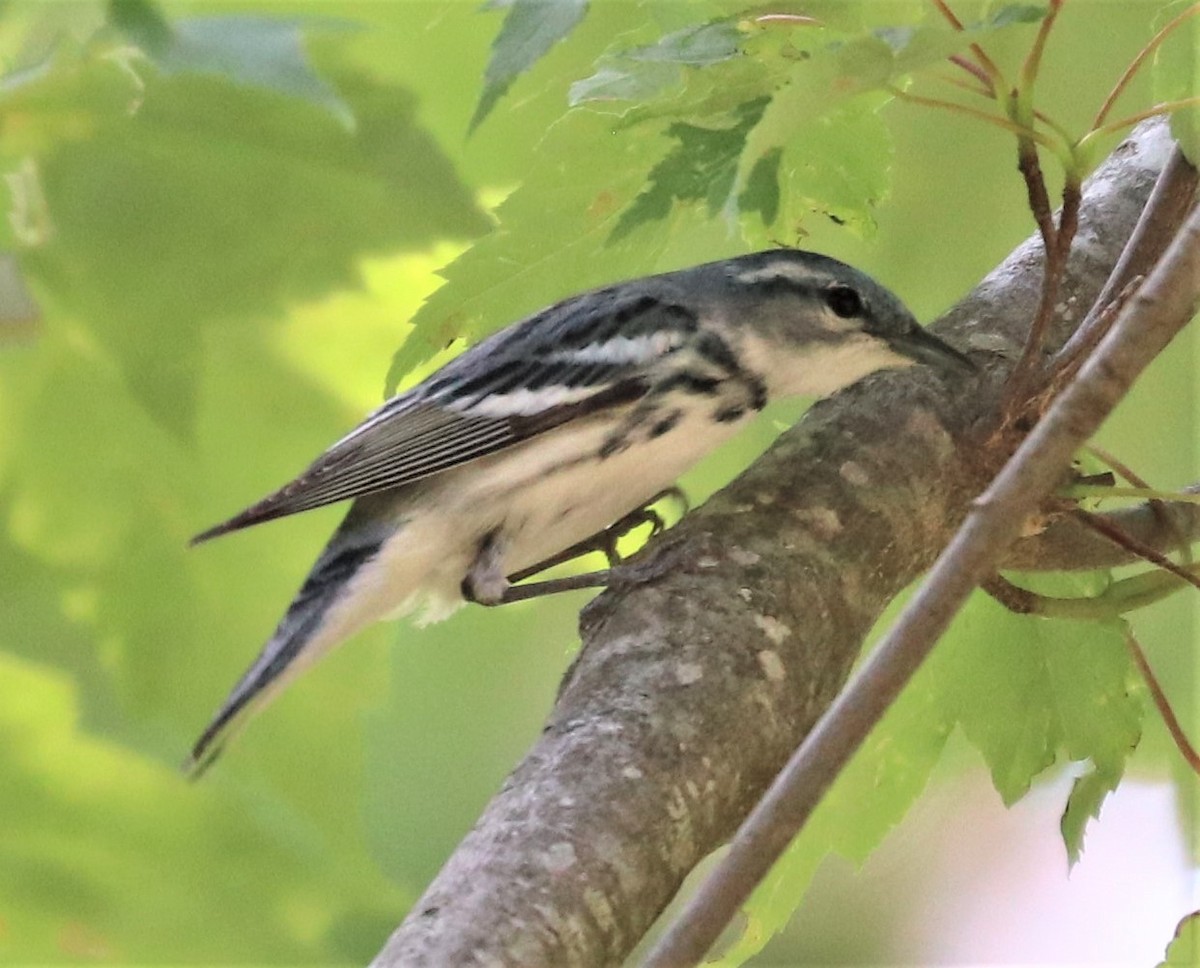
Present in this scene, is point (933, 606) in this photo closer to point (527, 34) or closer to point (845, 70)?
point (845, 70)

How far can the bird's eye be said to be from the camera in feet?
3.46

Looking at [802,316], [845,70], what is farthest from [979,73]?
[802,316]

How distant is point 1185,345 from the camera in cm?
111

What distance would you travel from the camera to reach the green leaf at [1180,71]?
65 cm

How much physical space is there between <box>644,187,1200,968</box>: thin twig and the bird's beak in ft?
1.24

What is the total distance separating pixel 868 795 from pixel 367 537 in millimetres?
467

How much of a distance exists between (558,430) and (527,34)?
0.39 metres

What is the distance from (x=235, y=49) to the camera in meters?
0.87

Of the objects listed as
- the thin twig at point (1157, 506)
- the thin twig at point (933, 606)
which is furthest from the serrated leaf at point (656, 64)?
the thin twig at point (1157, 506)

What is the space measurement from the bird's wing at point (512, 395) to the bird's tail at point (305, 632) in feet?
0.21

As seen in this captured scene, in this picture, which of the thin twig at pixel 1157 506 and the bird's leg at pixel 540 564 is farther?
the bird's leg at pixel 540 564

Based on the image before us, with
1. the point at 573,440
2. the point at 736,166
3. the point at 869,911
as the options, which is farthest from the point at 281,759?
the point at 869,911

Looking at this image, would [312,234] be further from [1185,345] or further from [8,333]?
[1185,345]

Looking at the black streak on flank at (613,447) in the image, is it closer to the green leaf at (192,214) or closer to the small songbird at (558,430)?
the small songbird at (558,430)
